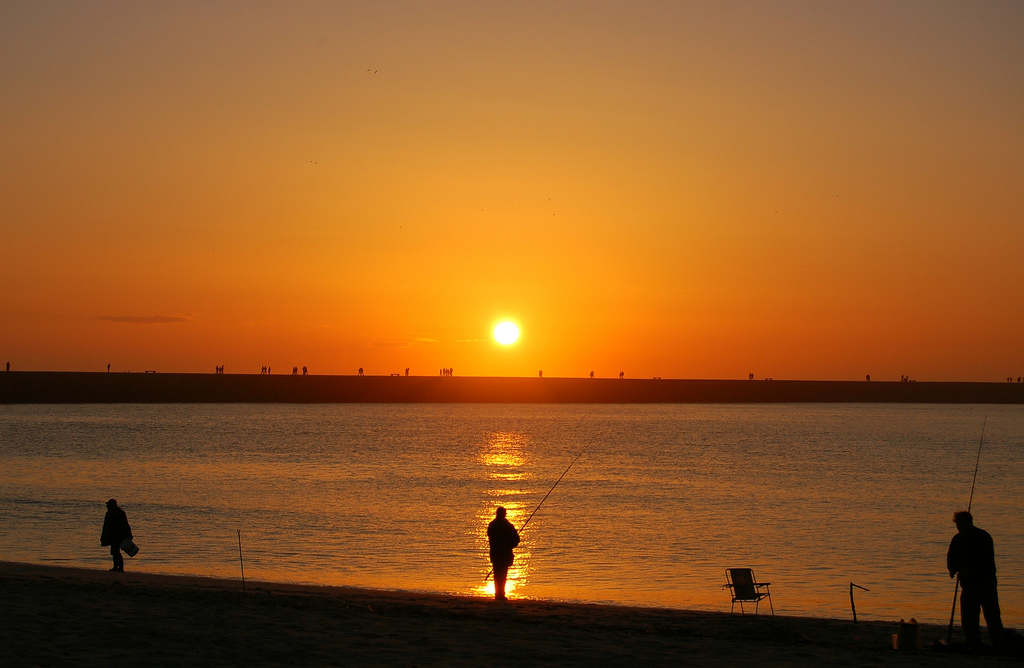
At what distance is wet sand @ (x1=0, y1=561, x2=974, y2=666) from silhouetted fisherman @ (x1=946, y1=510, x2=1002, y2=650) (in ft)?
1.32

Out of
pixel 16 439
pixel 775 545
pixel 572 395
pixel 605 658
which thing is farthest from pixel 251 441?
pixel 572 395

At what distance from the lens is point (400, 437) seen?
70.1 m

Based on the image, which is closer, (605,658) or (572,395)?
(605,658)

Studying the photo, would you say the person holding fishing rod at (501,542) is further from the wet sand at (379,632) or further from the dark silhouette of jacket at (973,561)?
the dark silhouette of jacket at (973,561)

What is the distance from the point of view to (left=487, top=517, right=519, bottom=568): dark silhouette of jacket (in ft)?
37.9

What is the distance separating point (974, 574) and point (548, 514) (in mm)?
17095

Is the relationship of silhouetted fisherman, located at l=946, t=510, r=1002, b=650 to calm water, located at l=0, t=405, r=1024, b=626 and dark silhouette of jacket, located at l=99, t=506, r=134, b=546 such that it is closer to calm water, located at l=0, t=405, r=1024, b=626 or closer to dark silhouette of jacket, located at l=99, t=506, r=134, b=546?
calm water, located at l=0, t=405, r=1024, b=626

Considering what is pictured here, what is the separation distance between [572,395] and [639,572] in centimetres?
14904

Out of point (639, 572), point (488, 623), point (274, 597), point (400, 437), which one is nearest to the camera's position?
point (488, 623)

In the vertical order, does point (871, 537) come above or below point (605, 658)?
below

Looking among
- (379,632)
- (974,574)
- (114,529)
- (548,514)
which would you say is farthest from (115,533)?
(548,514)

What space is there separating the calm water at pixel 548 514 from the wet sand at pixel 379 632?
3.29 metres

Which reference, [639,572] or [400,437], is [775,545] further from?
[400,437]

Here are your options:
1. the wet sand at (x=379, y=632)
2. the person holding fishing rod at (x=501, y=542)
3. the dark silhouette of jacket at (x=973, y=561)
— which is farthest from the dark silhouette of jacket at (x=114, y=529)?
the dark silhouette of jacket at (x=973, y=561)
